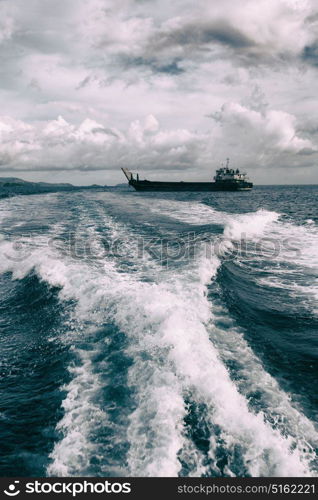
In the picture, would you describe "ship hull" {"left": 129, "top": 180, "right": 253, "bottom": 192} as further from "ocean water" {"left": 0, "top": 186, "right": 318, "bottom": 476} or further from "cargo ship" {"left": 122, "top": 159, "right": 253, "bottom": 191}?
"ocean water" {"left": 0, "top": 186, "right": 318, "bottom": 476}

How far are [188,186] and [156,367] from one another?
387 ft

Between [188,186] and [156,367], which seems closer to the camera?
[156,367]

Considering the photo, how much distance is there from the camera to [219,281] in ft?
49.4

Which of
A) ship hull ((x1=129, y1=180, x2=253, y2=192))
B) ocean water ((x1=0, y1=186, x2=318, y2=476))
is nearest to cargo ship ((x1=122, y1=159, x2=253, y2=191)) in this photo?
ship hull ((x1=129, y1=180, x2=253, y2=192))

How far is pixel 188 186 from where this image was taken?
121 metres

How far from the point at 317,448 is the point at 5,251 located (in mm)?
20825

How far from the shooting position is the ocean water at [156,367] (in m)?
5.68

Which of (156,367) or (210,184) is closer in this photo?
(156,367)

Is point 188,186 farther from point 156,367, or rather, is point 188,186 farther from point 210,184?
point 156,367

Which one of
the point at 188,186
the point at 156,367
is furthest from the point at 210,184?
the point at 156,367

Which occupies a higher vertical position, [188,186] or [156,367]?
[188,186]

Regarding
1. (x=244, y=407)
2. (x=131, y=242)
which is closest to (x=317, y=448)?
(x=244, y=407)

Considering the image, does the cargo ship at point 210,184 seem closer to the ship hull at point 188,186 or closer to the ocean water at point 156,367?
the ship hull at point 188,186

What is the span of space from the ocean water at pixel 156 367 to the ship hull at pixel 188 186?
106m
